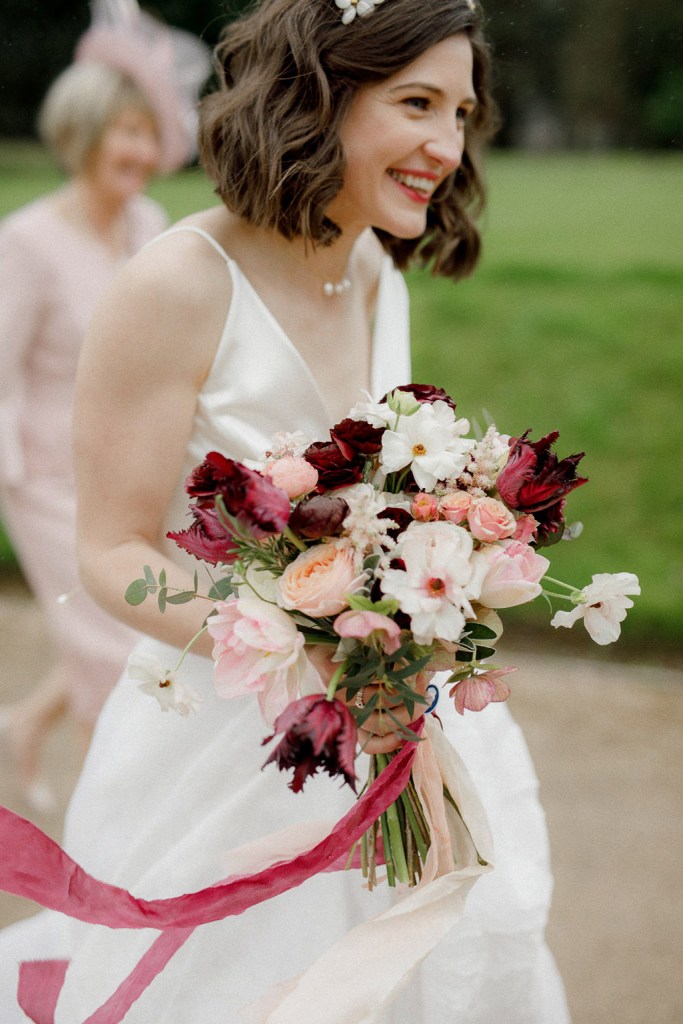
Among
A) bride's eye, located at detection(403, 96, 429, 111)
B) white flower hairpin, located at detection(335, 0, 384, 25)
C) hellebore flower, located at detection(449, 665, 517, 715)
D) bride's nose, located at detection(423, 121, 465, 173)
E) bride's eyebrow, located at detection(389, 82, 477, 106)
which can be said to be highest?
white flower hairpin, located at detection(335, 0, 384, 25)

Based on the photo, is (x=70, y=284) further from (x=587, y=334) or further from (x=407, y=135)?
(x=587, y=334)

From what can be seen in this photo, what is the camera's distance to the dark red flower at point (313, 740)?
1420 mm

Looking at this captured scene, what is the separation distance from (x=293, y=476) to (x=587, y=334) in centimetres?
746

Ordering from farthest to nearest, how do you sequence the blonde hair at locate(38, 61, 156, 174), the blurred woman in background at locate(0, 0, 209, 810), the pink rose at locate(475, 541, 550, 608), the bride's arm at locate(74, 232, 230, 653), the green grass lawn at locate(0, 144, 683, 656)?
1. the green grass lawn at locate(0, 144, 683, 656)
2. the blonde hair at locate(38, 61, 156, 174)
3. the blurred woman in background at locate(0, 0, 209, 810)
4. the bride's arm at locate(74, 232, 230, 653)
5. the pink rose at locate(475, 541, 550, 608)

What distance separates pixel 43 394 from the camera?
12.2 feet

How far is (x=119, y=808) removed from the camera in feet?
7.11

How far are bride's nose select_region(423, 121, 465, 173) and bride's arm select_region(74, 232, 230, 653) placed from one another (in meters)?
0.42

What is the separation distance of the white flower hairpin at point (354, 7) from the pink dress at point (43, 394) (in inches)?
74.9

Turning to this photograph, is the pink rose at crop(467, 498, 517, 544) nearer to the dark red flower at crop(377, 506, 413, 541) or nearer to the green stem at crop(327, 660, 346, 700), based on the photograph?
the dark red flower at crop(377, 506, 413, 541)

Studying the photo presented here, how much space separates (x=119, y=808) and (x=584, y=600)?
1040 mm

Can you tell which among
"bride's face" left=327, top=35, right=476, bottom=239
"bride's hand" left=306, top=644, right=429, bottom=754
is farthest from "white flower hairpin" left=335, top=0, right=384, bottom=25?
"bride's hand" left=306, top=644, right=429, bottom=754

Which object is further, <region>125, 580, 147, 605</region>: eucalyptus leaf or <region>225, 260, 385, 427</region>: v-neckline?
<region>225, 260, 385, 427</region>: v-neckline

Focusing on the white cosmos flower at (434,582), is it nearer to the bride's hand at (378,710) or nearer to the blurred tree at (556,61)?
the bride's hand at (378,710)

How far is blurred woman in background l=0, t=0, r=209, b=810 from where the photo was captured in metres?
3.56
